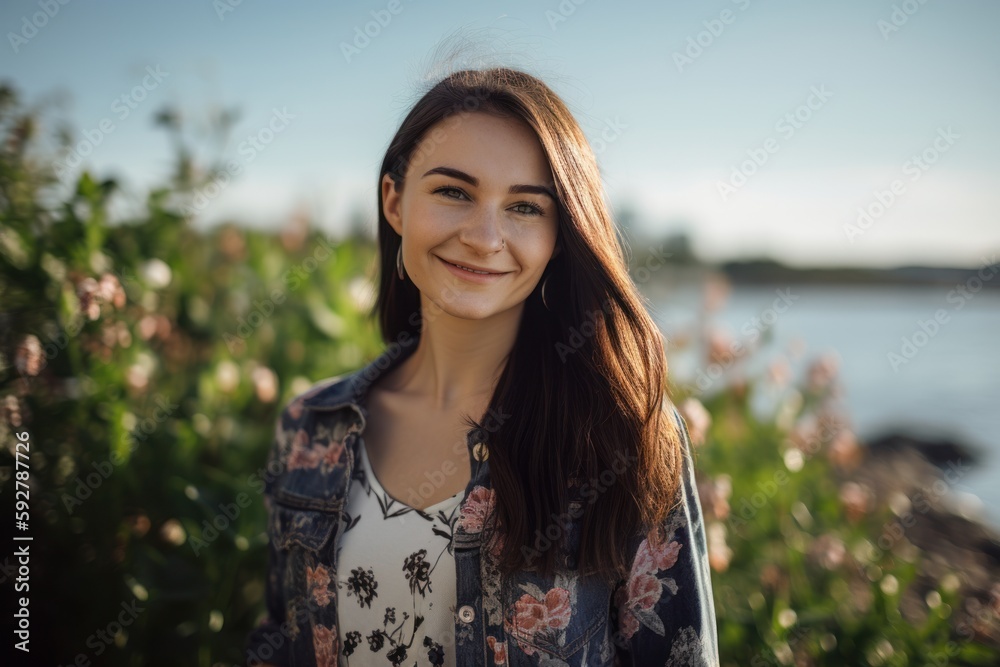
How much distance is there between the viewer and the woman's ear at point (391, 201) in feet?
5.10

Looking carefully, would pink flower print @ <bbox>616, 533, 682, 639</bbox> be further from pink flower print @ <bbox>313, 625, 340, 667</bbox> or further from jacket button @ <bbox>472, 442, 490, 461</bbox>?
pink flower print @ <bbox>313, 625, 340, 667</bbox>

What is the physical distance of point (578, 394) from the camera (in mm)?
1353

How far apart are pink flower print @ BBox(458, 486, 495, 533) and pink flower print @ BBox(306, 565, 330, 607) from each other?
0.34m

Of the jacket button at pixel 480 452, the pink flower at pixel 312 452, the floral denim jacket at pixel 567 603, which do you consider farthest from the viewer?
the pink flower at pixel 312 452

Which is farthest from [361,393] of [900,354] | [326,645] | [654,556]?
[900,354]

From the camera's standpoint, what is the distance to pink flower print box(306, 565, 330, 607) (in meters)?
1.41

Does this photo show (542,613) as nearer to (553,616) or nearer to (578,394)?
(553,616)

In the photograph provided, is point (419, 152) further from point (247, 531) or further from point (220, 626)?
point (220, 626)

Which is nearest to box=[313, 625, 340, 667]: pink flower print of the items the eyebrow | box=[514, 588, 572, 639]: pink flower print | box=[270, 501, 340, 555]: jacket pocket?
box=[270, 501, 340, 555]: jacket pocket

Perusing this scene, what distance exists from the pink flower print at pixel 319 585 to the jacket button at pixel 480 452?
0.41 m

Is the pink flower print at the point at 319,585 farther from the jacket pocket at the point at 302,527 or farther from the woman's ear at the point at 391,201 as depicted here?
the woman's ear at the point at 391,201

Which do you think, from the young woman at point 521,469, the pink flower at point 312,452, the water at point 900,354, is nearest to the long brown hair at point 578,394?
the young woman at point 521,469

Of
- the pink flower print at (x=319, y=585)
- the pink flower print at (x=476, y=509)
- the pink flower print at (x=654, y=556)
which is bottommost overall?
the pink flower print at (x=319, y=585)

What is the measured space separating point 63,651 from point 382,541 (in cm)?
130
